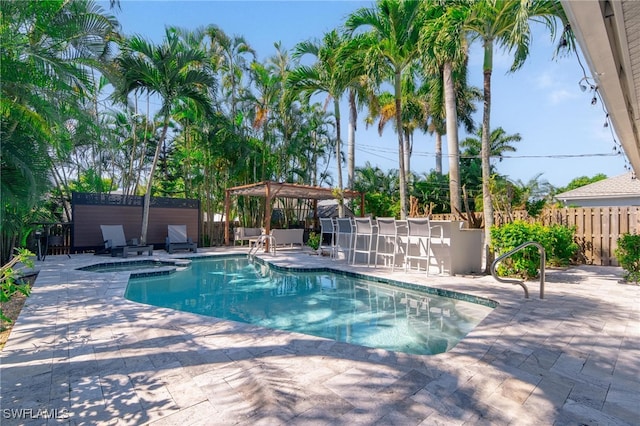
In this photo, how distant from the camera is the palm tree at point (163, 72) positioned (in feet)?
36.2

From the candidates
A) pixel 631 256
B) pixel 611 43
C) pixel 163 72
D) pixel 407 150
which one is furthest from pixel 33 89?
pixel 407 150

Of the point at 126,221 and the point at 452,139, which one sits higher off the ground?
the point at 452,139

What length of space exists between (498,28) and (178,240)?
38.9 feet

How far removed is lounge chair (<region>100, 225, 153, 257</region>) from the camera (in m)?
10.6

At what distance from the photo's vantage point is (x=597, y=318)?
4090mm

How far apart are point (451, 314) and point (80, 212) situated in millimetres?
11761

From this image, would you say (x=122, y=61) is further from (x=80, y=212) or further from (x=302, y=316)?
(x=302, y=316)

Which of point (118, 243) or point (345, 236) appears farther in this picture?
point (118, 243)

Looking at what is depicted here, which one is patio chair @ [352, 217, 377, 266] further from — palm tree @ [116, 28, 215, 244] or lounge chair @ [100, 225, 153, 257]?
palm tree @ [116, 28, 215, 244]

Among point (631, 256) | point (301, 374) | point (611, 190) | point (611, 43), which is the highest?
point (611, 190)

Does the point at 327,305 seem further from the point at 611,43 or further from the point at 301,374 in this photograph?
the point at 611,43

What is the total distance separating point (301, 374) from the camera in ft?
8.54

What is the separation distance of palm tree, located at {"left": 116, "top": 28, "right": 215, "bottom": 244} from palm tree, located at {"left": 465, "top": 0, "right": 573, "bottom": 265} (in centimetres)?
903

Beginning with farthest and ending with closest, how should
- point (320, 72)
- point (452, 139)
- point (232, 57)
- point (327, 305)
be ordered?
point (232, 57) → point (452, 139) → point (320, 72) → point (327, 305)
